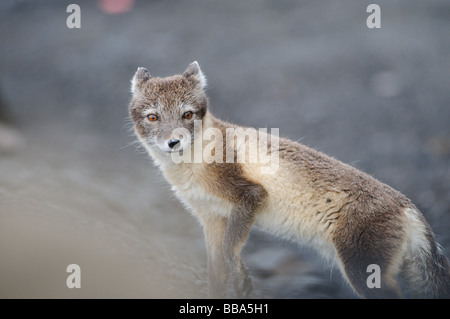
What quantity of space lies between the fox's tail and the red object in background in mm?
9875

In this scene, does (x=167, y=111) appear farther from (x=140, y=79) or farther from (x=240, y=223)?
(x=240, y=223)

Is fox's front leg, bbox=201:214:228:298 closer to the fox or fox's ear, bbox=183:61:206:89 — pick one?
Answer: the fox

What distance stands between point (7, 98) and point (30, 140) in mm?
2572

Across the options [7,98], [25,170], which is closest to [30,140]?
[7,98]

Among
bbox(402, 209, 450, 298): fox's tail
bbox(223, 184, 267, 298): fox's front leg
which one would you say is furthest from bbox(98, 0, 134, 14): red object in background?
bbox(402, 209, 450, 298): fox's tail

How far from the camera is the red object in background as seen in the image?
12.0 metres

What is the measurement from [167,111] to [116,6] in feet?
29.5

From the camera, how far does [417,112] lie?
855cm

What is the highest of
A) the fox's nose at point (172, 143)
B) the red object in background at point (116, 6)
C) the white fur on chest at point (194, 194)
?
the red object in background at point (116, 6)

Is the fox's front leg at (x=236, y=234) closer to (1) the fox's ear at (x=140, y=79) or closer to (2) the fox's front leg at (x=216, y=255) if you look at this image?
(2) the fox's front leg at (x=216, y=255)

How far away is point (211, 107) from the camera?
30.5ft

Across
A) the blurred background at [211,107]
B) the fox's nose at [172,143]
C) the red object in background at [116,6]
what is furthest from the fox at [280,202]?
the red object in background at [116,6]

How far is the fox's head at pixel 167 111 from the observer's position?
408 cm

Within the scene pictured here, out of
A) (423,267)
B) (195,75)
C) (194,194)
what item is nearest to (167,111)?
(195,75)
